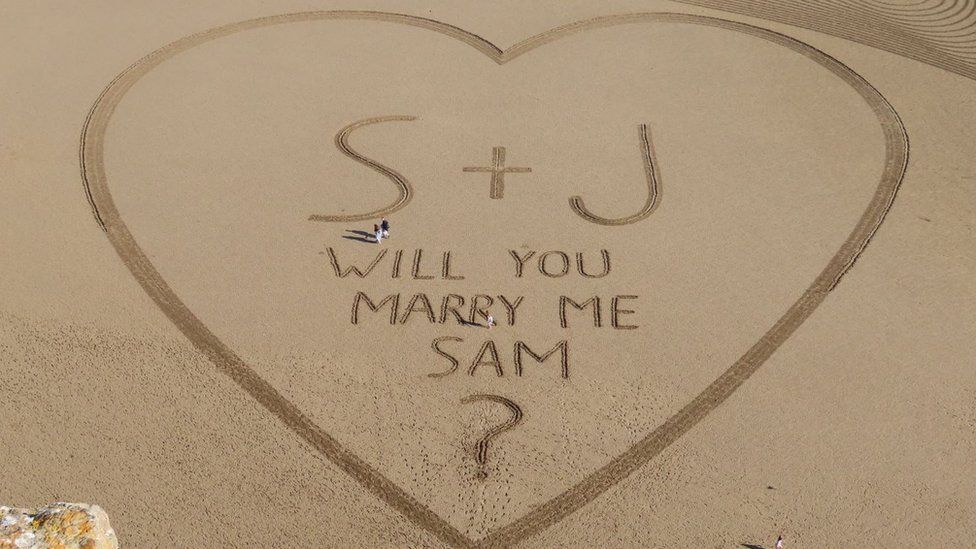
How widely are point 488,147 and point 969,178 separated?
13949 mm

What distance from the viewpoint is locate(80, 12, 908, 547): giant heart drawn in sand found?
20.9 meters

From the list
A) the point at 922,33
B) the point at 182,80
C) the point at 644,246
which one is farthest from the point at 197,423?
the point at 922,33

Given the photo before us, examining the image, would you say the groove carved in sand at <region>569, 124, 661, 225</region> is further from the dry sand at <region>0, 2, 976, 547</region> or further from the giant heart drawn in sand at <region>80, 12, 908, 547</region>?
the giant heart drawn in sand at <region>80, 12, 908, 547</region>

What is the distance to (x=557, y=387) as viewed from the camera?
2336 centimetres

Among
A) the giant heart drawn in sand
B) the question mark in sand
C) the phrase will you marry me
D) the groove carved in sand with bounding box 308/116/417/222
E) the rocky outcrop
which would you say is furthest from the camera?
the groove carved in sand with bounding box 308/116/417/222

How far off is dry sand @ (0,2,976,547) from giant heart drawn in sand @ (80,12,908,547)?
8cm

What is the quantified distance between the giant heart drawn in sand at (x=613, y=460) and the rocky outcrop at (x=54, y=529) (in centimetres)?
1002

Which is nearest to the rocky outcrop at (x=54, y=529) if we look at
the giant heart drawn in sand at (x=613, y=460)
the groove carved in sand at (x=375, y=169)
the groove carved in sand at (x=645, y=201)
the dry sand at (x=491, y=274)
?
the dry sand at (x=491, y=274)

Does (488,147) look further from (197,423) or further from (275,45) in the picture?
(197,423)

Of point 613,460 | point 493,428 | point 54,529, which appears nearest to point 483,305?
point 493,428

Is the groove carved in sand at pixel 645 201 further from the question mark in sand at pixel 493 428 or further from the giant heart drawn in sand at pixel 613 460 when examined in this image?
the question mark in sand at pixel 493 428

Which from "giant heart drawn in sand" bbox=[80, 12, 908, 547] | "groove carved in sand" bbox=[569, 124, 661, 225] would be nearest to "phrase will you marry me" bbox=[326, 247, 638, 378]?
"groove carved in sand" bbox=[569, 124, 661, 225]

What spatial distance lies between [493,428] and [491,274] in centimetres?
533

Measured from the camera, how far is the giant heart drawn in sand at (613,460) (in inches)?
822
